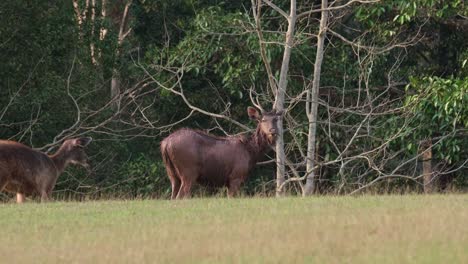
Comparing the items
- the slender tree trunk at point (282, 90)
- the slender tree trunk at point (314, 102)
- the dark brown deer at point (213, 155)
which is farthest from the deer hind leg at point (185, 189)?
the slender tree trunk at point (314, 102)

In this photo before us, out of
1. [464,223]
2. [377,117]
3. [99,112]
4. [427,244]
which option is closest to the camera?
[427,244]

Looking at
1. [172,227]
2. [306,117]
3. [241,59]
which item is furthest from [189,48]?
[172,227]

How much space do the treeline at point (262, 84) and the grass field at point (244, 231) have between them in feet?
21.2

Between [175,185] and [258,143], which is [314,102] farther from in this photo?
[175,185]

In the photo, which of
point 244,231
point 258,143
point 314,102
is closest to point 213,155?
point 258,143

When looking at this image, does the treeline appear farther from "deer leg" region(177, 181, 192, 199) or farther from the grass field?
the grass field

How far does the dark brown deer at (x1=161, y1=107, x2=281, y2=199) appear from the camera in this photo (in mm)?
20625

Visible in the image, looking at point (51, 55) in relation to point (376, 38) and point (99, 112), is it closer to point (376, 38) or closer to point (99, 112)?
point (99, 112)

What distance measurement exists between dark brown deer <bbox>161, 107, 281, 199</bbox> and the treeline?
0.93 meters

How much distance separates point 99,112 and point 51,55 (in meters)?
1.99

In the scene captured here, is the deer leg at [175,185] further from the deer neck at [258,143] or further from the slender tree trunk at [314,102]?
the slender tree trunk at [314,102]

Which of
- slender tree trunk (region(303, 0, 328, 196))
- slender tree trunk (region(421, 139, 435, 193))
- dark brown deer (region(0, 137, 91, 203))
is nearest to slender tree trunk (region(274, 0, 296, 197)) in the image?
slender tree trunk (region(303, 0, 328, 196))

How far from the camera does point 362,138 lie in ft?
82.3

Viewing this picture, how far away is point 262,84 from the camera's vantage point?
83.8ft
